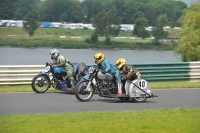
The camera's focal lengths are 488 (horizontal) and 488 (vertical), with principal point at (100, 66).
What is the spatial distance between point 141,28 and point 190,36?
1341cm

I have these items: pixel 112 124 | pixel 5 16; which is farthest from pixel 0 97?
pixel 112 124

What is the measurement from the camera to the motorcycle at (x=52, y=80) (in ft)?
52.3

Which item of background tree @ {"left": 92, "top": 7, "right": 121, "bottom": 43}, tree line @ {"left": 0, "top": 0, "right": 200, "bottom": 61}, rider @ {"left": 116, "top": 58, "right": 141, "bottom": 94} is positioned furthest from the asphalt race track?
background tree @ {"left": 92, "top": 7, "right": 121, "bottom": 43}

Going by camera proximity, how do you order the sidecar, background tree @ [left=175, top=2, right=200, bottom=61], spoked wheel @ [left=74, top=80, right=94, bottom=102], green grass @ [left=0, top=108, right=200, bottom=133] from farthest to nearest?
background tree @ [left=175, top=2, right=200, bottom=61] < the sidecar < spoked wheel @ [left=74, top=80, right=94, bottom=102] < green grass @ [left=0, top=108, right=200, bottom=133]

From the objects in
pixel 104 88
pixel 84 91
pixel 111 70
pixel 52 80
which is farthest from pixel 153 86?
pixel 84 91

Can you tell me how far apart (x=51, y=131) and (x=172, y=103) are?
19.3 feet

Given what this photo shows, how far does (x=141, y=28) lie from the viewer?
19922 millimetres

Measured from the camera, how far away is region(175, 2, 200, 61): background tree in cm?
3183

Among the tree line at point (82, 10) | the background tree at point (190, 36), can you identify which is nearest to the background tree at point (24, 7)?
the tree line at point (82, 10)

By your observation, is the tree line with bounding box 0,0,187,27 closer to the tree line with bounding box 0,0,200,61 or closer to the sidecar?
the tree line with bounding box 0,0,200,61

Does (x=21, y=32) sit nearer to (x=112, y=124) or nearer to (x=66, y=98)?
(x=66, y=98)

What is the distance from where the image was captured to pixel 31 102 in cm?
1348

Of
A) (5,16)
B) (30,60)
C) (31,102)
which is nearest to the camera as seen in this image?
(5,16)

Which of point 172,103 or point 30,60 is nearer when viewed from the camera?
point 172,103
